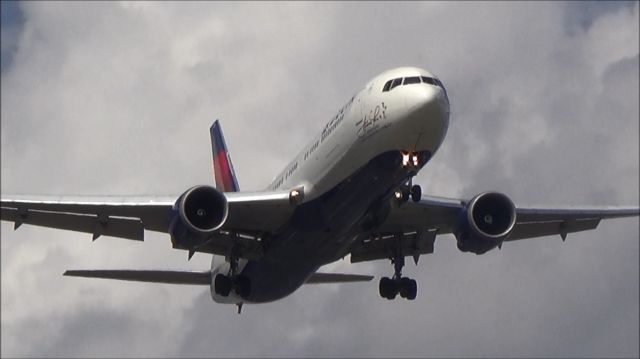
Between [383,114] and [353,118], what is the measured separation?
1595 millimetres

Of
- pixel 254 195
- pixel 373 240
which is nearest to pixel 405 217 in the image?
pixel 373 240

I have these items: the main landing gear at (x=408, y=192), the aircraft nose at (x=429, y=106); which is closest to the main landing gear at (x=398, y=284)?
the main landing gear at (x=408, y=192)

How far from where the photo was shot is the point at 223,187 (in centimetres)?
5656

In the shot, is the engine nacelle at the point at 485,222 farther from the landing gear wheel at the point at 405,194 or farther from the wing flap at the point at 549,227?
the landing gear wheel at the point at 405,194

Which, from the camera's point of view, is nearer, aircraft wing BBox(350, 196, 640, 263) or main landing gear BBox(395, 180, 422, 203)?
main landing gear BBox(395, 180, 422, 203)

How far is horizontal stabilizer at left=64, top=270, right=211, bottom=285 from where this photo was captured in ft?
142

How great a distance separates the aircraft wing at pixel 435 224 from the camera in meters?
45.3

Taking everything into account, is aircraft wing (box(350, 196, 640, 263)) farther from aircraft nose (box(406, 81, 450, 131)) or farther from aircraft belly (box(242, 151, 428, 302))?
aircraft nose (box(406, 81, 450, 131))

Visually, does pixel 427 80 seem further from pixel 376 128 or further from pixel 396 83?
pixel 376 128

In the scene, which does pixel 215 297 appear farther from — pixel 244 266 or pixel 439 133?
pixel 439 133

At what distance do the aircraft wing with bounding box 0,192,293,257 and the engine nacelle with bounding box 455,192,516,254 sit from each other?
598 centimetres

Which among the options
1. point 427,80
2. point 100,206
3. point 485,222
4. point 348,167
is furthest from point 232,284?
point 427,80

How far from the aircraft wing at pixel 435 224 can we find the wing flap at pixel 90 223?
7261mm

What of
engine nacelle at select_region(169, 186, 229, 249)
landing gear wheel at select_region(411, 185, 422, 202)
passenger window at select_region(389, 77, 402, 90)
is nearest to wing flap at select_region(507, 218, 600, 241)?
landing gear wheel at select_region(411, 185, 422, 202)
